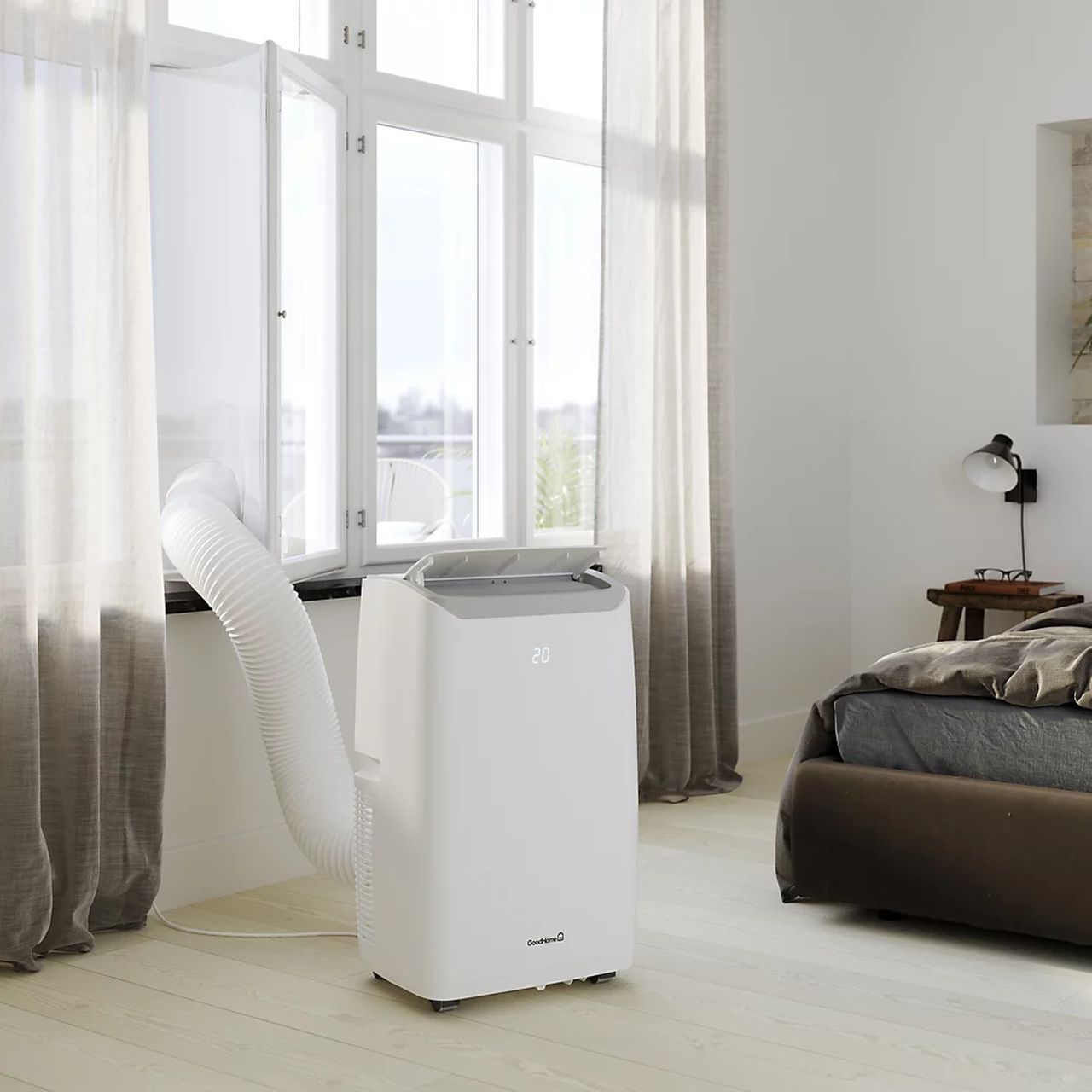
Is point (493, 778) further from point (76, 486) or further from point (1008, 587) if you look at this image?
point (1008, 587)

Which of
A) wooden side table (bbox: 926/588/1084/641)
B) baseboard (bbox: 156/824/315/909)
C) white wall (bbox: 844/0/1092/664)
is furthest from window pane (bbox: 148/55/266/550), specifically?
white wall (bbox: 844/0/1092/664)

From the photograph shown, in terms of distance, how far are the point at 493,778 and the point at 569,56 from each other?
9.09 feet

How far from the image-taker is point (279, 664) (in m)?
3.32

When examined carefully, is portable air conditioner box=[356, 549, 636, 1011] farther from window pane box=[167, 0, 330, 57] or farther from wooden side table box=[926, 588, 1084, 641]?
wooden side table box=[926, 588, 1084, 641]

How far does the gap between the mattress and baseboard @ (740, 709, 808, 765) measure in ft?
6.33

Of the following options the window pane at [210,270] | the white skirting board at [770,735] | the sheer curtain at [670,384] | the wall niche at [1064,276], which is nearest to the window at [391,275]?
the window pane at [210,270]

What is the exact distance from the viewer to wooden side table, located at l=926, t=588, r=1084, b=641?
16.7ft

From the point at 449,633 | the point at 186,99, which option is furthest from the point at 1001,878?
the point at 186,99

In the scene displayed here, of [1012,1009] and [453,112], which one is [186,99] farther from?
[1012,1009]

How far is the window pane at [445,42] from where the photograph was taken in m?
4.20

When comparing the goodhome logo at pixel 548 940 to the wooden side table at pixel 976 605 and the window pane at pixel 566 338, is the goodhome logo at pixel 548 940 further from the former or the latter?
the wooden side table at pixel 976 605

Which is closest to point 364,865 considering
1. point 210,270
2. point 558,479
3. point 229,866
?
point 229,866

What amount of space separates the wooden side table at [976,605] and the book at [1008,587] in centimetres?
1

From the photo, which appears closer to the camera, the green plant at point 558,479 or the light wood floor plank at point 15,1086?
the light wood floor plank at point 15,1086
